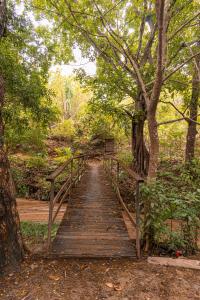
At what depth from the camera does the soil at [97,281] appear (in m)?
2.33

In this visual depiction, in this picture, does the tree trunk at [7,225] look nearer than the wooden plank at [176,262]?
Yes

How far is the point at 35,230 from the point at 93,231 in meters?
2.35

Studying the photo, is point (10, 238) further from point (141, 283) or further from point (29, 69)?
point (29, 69)

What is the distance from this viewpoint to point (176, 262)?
300 cm

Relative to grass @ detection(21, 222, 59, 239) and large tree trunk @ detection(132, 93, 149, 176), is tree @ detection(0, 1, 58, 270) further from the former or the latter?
large tree trunk @ detection(132, 93, 149, 176)

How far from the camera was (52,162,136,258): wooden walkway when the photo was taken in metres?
3.21

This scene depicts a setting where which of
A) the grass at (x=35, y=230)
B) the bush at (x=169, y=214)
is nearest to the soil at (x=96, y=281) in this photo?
the bush at (x=169, y=214)

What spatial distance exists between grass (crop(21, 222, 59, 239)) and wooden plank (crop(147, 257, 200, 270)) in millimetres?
2487

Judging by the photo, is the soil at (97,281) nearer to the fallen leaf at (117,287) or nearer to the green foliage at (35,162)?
the fallen leaf at (117,287)

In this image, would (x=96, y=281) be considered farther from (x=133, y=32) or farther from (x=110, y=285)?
(x=133, y=32)

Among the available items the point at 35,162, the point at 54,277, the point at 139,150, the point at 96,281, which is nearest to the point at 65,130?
the point at 35,162

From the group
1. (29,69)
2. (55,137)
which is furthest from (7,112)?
(55,137)

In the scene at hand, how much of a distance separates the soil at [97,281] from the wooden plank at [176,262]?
9cm

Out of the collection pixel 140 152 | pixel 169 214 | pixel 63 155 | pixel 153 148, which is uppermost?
pixel 153 148
